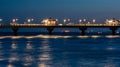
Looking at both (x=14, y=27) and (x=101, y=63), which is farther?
(x=14, y=27)

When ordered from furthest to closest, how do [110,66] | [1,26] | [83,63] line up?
[1,26] → [83,63] → [110,66]

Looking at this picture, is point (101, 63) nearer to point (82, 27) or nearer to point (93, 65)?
point (93, 65)

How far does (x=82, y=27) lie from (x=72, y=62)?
143657 mm

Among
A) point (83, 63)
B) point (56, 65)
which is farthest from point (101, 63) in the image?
point (56, 65)

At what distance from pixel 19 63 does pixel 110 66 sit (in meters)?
8.64

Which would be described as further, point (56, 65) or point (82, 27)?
point (82, 27)

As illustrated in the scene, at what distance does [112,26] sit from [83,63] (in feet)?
478

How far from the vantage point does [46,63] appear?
47.5 meters

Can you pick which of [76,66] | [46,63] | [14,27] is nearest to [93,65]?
[76,66]

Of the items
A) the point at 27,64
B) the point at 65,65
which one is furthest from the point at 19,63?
the point at 65,65

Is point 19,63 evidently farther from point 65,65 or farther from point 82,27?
point 82,27

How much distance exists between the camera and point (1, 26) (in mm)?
188625

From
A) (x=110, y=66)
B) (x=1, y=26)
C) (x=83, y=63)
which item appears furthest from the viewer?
(x=1, y=26)

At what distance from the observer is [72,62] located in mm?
49000
